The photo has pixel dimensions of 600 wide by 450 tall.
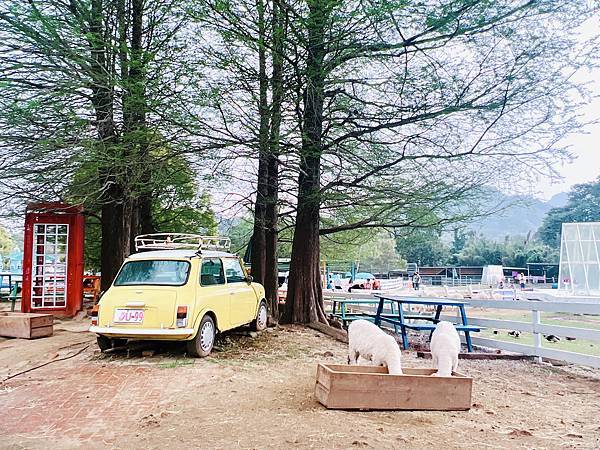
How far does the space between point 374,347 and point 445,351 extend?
0.81 m

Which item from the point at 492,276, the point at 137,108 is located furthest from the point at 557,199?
the point at 137,108

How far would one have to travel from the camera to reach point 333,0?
6.38 m

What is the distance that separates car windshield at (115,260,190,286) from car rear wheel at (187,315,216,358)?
30.5 inches

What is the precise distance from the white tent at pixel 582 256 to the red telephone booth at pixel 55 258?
72.9 feet

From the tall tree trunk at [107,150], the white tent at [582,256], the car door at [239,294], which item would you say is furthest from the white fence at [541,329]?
the white tent at [582,256]

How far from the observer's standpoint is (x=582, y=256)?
79.8 feet

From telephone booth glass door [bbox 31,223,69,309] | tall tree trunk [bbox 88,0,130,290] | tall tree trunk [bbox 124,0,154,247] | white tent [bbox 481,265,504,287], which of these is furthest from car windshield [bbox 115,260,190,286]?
white tent [bbox 481,265,504,287]

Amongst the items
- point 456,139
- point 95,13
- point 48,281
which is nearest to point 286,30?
point 95,13

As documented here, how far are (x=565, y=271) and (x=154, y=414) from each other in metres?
25.2

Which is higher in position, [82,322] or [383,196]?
[383,196]

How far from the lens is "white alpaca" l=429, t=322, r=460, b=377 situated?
5.68 metres

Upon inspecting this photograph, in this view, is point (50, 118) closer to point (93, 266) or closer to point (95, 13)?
point (95, 13)

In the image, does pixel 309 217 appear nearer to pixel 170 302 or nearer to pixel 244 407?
pixel 170 302

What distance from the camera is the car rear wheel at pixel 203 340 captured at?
25.3 feet
